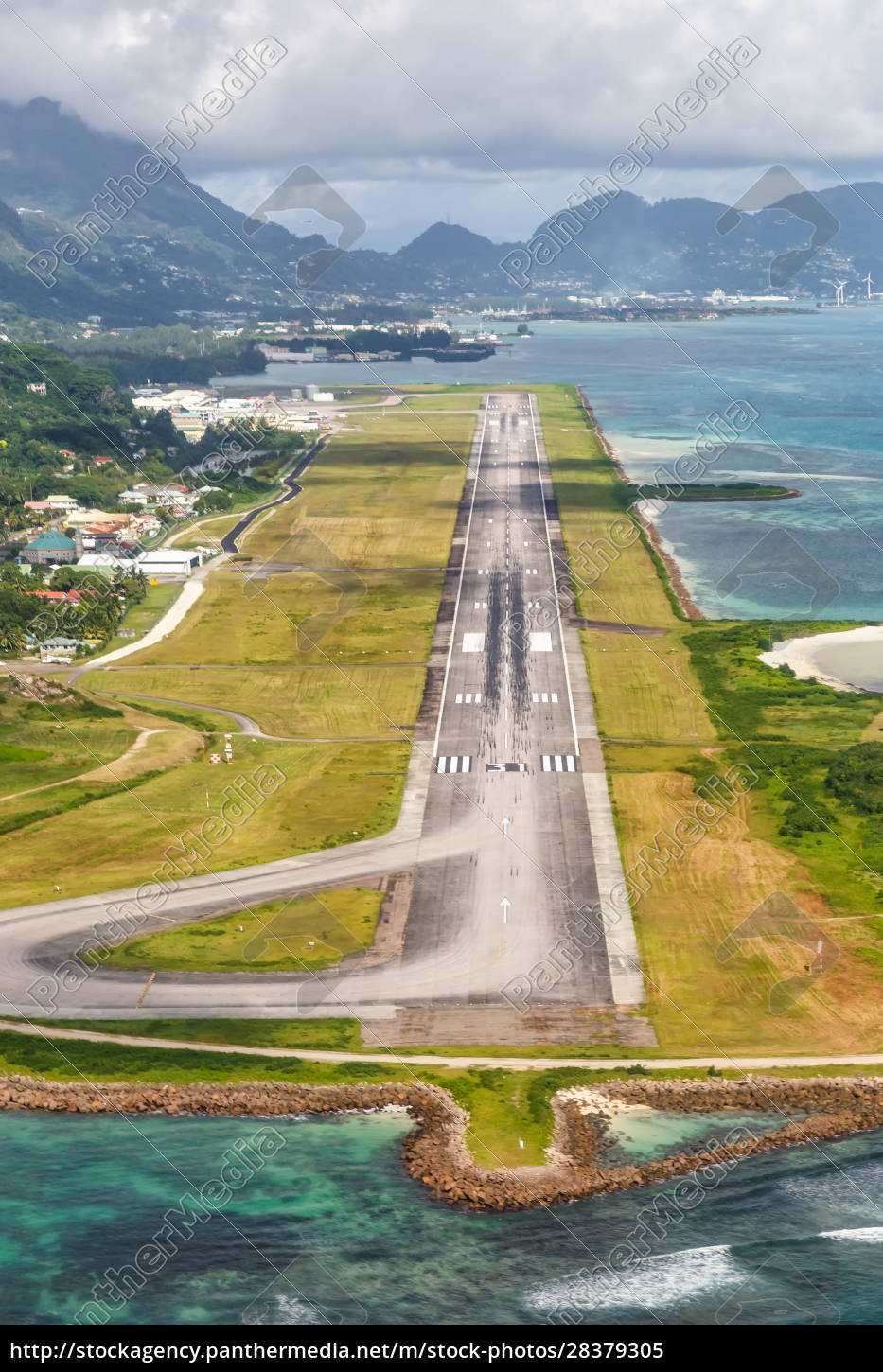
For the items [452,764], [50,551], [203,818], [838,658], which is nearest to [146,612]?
[50,551]

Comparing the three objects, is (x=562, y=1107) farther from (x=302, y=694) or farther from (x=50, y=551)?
(x=50, y=551)

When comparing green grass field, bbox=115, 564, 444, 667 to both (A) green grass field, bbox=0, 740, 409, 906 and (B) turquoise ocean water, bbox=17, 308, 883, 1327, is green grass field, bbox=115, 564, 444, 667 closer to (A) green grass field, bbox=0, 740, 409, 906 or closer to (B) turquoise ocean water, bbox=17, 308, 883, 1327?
(A) green grass field, bbox=0, 740, 409, 906

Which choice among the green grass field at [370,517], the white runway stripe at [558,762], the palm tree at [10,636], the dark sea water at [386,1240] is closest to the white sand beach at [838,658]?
the white runway stripe at [558,762]
